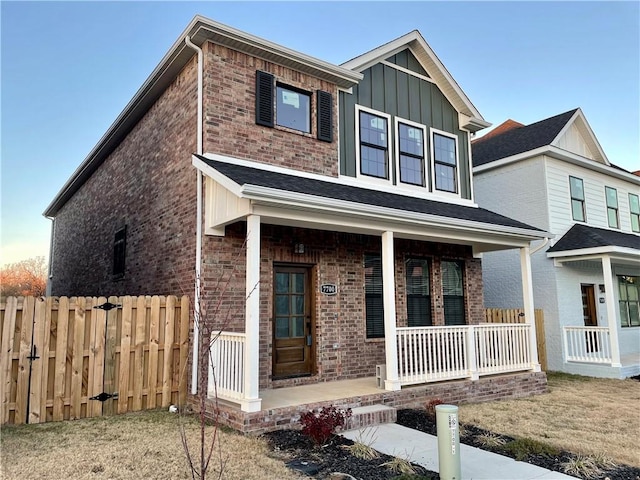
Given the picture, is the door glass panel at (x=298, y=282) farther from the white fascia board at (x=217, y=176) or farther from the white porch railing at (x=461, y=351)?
the white fascia board at (x=217, y=176)

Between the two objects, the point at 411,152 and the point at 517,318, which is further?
the point at 517,318

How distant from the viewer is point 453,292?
10.9 meters

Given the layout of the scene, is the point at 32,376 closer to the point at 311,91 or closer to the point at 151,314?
the point at 151,314

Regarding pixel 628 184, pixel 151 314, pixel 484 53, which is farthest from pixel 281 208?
pixel 628 184

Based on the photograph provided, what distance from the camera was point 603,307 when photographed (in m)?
14.0

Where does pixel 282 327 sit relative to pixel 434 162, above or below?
below

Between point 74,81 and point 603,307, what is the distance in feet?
56.1

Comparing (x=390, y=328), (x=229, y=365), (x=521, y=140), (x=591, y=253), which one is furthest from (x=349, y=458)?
(x=521, y=140)

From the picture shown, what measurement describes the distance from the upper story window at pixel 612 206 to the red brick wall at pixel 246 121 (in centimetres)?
1153

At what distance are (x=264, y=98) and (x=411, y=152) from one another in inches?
154

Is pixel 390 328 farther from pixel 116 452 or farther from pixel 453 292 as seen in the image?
pixel 116 452

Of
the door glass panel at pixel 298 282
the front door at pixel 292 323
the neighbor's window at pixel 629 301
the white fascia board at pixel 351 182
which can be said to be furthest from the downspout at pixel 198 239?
the neighbor's window at pixel 629 301

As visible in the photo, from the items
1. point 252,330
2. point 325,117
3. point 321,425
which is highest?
point 325,117

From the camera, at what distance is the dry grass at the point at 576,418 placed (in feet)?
18.3
